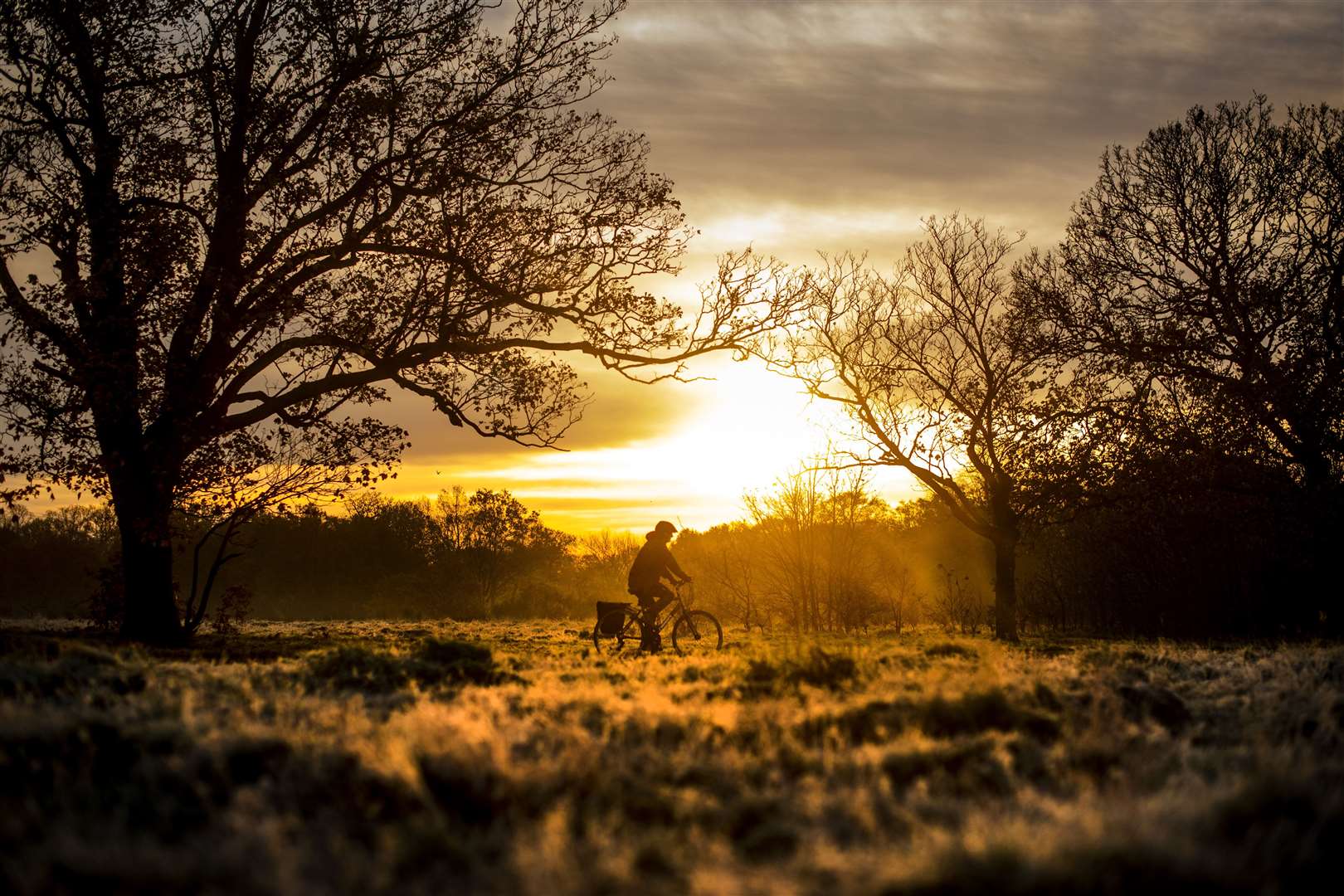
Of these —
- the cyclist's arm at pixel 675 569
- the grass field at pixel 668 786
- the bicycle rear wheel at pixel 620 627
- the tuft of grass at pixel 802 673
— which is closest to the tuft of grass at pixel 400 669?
the grass field at pixel 668 786

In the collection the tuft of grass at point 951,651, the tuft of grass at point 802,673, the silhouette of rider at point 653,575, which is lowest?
the tuft of grass at point 951,651

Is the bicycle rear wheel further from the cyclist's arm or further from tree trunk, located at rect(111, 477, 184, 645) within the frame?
tree trunk, located at rect(111, 477, 184, 645)

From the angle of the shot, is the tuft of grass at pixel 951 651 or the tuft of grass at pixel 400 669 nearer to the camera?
the tuft of grass at pixel 400 669

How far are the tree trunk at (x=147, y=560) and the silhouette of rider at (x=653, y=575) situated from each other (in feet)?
25.6

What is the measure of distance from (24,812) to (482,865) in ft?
7.49

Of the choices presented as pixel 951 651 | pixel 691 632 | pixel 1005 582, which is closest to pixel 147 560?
pixel 691 632

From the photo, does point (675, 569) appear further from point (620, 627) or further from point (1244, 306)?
point (1244, 306)

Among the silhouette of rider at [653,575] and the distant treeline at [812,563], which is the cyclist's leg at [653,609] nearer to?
the silhouette of rider at [653,575]

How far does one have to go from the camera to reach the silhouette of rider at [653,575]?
668 inches

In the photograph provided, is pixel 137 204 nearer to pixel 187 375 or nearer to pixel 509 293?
pixel 187 375

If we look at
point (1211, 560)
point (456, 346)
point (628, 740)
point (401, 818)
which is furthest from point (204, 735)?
point (1211, 560)

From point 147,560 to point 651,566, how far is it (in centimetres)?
850

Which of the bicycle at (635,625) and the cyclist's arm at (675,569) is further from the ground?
the cyclist's arm at (675,569)

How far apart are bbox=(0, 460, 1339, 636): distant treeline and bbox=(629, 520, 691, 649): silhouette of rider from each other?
6138 millimetres
